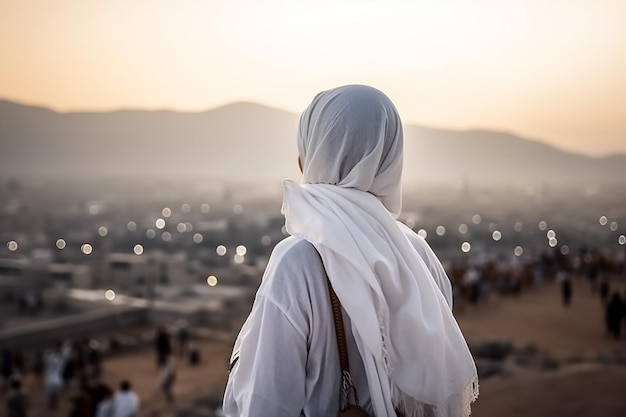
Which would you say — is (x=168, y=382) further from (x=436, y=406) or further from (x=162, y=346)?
(x=436, y=406)

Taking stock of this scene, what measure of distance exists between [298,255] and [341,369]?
0.59ft

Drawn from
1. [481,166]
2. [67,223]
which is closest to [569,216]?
[481,166]

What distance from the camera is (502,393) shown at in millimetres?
5395

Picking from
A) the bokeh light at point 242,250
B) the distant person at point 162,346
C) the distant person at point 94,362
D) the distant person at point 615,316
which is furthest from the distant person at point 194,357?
the bokeh light at point 242,250

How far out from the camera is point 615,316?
8.30m

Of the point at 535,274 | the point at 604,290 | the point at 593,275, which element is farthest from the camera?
the point at 535,274

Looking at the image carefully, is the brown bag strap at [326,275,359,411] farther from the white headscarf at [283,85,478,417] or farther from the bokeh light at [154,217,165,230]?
the bokeh light at [154,217,165,230]

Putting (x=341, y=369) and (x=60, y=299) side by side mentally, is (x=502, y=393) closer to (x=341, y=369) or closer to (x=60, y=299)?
(x=341, y=369)

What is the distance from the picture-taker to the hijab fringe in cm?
100

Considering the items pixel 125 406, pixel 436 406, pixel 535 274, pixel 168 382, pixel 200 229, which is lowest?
pixel 200 229

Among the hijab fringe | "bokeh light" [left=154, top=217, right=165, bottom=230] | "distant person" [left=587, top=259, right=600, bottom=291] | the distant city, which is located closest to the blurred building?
the distant city

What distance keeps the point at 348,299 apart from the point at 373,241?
0.36ft

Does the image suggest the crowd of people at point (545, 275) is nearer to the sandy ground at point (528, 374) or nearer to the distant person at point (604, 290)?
the distant person at point (604, 290)

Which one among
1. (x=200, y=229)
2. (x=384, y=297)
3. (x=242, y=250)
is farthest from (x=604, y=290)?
(x=200, y=229)
